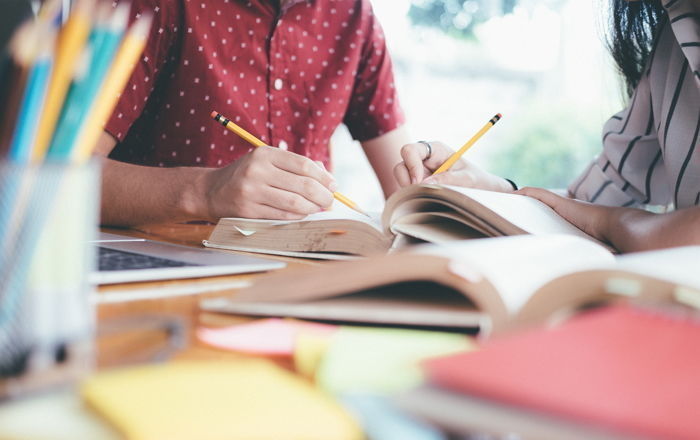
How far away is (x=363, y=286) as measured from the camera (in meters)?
0.43

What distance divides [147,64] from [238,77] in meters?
0.19

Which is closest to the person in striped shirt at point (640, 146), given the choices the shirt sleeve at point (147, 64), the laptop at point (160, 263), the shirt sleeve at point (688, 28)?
the shirt sleeve at point (688, 28)

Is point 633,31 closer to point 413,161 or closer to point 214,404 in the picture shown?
point 413,161

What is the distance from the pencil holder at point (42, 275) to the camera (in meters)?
0.30

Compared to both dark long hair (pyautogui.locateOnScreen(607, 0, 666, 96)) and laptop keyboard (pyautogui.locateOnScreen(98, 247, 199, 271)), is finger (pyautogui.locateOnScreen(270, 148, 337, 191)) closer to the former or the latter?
laptop keyboard (pyautogui.locateOnScreen(98, 247, 199, 271))

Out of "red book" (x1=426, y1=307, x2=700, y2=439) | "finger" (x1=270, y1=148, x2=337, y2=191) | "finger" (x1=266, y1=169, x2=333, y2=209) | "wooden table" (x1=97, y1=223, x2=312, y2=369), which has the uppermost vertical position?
"finger" (x1=270, y1=148, x2=337, y2=191)

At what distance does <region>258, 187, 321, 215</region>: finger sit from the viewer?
897 millimetres

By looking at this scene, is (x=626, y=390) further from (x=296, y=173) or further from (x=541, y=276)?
(x=296, y=173)

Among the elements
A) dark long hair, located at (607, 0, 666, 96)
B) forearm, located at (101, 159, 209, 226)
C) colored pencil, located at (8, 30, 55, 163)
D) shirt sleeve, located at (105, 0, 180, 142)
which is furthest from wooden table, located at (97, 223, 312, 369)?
dark long hair, located at (607, 0, 666, 96)

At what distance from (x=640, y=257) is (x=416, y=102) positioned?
4.85 meters

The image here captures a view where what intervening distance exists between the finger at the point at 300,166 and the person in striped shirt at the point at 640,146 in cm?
18

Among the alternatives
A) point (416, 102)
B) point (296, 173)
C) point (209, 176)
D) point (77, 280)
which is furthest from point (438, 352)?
point (416, 102)

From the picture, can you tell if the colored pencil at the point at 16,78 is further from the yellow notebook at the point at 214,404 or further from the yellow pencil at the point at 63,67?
the yellow notebook at the point at 214,404

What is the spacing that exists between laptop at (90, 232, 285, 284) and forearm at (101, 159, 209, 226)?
20 centimetres
